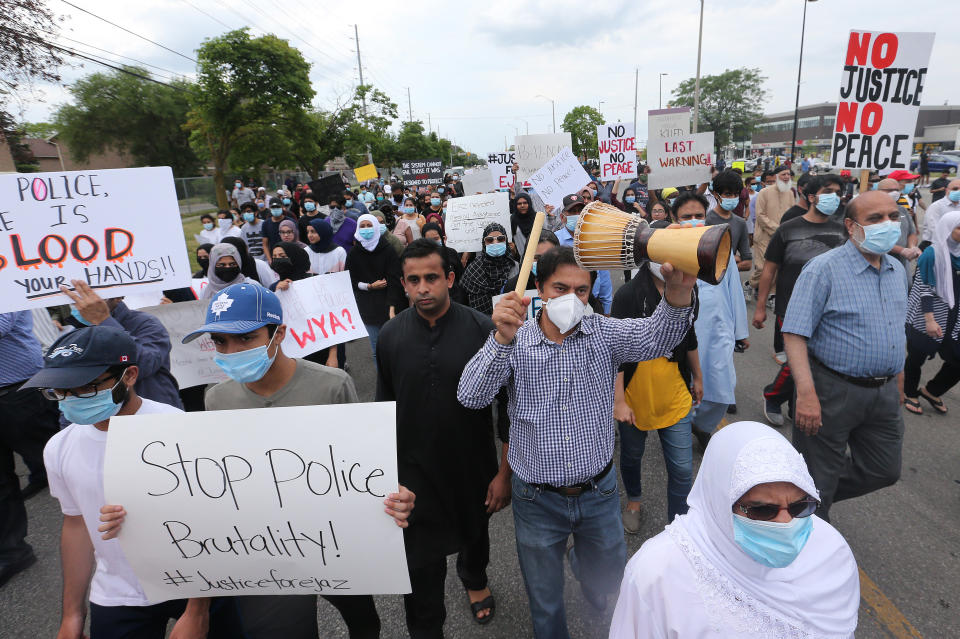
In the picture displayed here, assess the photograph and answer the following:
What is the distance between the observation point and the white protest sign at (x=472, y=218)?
21.4 feet

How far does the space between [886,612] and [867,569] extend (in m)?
0.32

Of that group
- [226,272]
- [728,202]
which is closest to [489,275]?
[226,272]

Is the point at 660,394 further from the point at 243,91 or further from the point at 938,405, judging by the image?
the point at 243,91

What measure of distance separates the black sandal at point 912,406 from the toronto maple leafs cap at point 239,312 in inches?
215

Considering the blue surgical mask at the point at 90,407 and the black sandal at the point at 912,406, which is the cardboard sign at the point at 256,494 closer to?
the blue surgical mask at the point at 90,407

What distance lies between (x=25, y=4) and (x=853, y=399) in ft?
47.3

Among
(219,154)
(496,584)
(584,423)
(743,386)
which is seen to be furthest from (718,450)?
(219,154)

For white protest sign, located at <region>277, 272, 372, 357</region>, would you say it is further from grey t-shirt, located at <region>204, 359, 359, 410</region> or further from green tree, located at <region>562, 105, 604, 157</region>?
green tree, located at <region>562, 105, 604, 157</region>

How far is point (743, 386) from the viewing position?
5195mm

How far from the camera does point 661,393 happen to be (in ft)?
9.06

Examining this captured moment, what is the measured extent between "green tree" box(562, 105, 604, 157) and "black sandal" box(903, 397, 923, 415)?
1937 inches

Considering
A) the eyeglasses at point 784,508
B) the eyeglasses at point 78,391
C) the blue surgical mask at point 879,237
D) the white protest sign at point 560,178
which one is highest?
the white protest sign at point 560,178

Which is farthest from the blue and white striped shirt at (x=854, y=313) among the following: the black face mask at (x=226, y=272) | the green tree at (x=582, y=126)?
the green tree at (x=582, y=126)

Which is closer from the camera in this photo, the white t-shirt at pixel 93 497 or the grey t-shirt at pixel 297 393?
the white t-shirt at pixel 93 497
